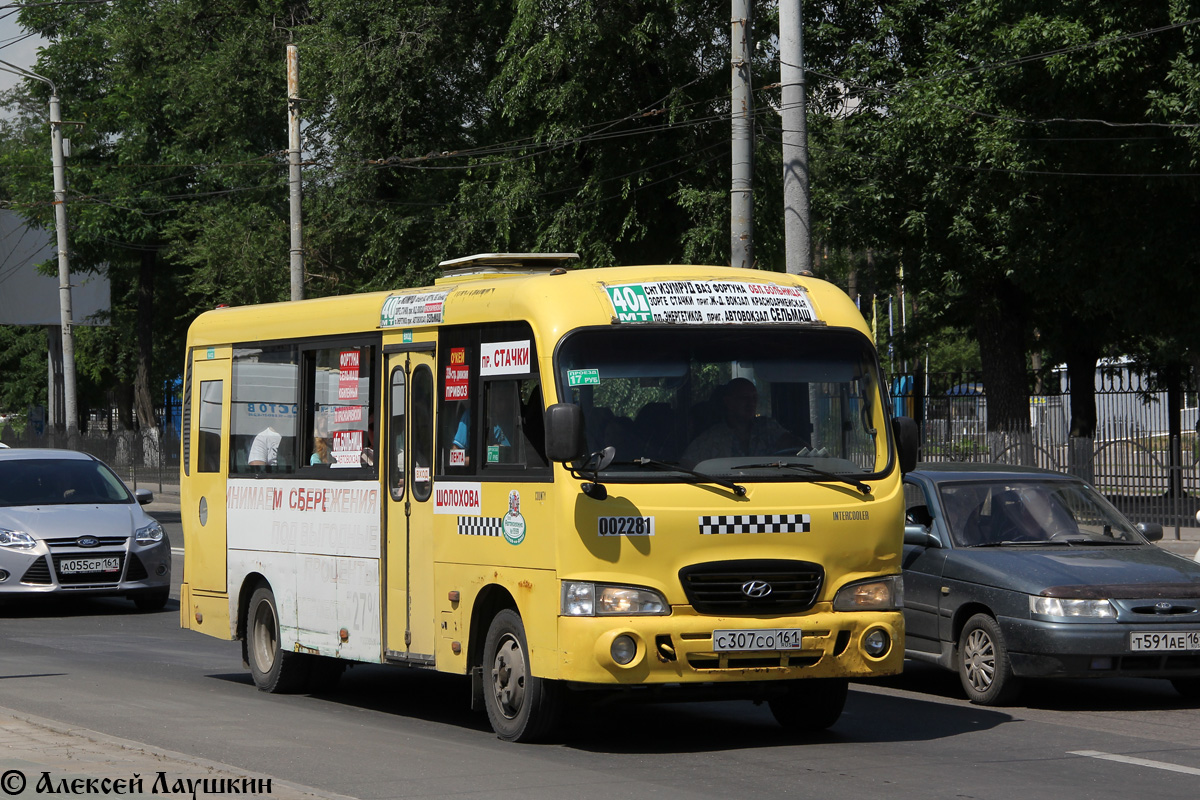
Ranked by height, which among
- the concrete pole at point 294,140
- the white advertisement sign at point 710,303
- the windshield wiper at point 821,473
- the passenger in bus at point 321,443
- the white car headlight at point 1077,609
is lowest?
the white car headlight at point 1077,609

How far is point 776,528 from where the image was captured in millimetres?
8562

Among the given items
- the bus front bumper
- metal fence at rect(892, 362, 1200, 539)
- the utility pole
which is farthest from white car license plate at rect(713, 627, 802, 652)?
metal fence at rect(892, 362, 1200, 539)

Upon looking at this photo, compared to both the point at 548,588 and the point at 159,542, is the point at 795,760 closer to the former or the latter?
the point at 548,588

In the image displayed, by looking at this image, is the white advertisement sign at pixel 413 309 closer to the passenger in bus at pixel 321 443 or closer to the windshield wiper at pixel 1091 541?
the passenger in bus at pixel 321 443

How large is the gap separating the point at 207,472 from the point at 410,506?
3201mm

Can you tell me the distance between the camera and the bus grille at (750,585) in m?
8.45

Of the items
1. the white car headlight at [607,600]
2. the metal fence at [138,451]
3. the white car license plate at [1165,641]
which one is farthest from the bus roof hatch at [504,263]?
the metal fence at [138,451]

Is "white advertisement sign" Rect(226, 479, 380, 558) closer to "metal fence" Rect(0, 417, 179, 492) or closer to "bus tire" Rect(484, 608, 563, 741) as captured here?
"bus tire" Rect(484, 608, 563, 741)

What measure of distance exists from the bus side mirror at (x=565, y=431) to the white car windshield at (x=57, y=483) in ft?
33.8

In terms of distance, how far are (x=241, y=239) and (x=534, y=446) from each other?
3554 centimetres

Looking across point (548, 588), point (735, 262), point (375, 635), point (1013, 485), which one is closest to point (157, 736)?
point (375, 635)

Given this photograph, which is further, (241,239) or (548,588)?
(241,239)

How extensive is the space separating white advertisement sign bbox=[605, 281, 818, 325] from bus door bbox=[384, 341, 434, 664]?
1.53m

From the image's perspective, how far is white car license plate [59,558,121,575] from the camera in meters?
16.2
